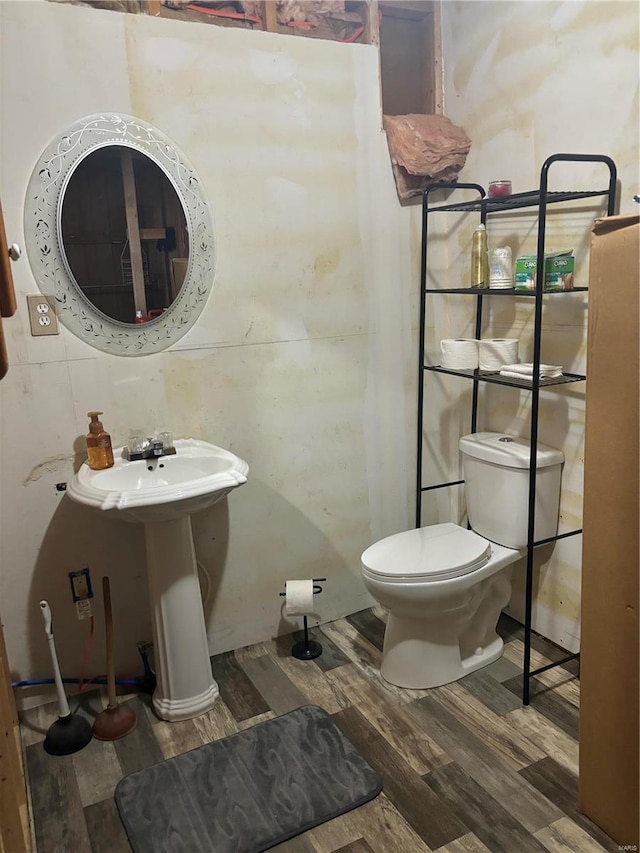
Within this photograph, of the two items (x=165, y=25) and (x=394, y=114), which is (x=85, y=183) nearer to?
(x=165, y=25)

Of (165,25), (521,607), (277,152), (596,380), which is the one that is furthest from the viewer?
(521,607)

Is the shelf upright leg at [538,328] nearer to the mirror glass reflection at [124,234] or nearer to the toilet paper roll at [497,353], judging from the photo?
the toilet paper roll at [497,353]

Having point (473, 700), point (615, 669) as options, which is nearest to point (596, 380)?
point (615, 669)

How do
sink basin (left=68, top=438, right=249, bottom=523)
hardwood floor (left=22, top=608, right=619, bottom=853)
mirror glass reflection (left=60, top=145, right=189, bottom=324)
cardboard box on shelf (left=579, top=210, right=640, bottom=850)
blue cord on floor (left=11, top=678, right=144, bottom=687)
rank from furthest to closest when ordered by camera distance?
blue cord on floor (left=11, top=678, right=144, bottom=687) < mirror glass reflection (left=60, top=145, right=189, bottom=324) < sink basin (left=68, top=438, right=249, bottom=523) < hardwood floor (left=22, top=608, right=619, bottom=853) < cardboard box on shelf (left=579, top=210, right=640, bottom=850)

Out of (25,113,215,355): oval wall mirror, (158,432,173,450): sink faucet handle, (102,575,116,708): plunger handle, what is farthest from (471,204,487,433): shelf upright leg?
(102,575,116,708): plunger handle

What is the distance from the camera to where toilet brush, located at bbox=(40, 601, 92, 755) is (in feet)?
6.53

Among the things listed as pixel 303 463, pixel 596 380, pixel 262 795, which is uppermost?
pixel 596 380

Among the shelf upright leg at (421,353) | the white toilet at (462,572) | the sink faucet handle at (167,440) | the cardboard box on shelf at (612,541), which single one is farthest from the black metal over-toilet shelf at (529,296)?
the sink faucet handle at (167,440)

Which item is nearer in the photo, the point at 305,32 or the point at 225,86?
the point at 225,86

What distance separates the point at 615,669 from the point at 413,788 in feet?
2.16

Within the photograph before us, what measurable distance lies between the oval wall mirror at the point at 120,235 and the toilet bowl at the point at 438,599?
3.50ft

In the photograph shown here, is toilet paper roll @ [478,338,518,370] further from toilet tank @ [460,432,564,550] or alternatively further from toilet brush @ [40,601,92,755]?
toilet brush @ [40,601,92,755]

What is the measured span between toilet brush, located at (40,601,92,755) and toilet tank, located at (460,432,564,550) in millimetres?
1479

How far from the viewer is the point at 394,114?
8.48 ft
